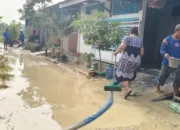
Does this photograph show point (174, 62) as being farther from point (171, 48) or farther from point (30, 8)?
point (30, 8)

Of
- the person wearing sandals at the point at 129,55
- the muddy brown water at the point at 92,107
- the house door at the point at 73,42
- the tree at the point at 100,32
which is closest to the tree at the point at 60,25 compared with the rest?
the house door at the point at 73,42

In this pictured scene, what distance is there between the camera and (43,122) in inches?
175

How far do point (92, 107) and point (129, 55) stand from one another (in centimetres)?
170

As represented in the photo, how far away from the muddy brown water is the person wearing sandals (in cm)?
52

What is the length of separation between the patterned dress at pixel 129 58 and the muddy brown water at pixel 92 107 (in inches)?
22.8

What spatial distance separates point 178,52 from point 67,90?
328cm

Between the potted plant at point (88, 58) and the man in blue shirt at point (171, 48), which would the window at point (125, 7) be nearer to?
the potted plant at point (88, 58)

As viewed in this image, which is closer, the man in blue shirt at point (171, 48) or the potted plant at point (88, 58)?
the man in blue shirt at point (171, 48)

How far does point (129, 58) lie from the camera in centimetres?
613

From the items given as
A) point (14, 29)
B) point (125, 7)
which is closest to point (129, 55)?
point (125, 7)

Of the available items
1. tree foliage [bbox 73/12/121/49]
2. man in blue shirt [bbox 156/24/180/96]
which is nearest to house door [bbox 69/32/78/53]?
tree foliage [bbox 73/12/121/49]

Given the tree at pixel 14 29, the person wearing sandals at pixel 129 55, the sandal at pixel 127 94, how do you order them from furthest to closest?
the tree at pixel 14 29 < the person wearing sandals at pixel 129 55 < the sandal at pixel 127 94

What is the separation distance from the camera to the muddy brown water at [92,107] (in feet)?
14.2

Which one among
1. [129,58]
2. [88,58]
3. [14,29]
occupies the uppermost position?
[14,29]
